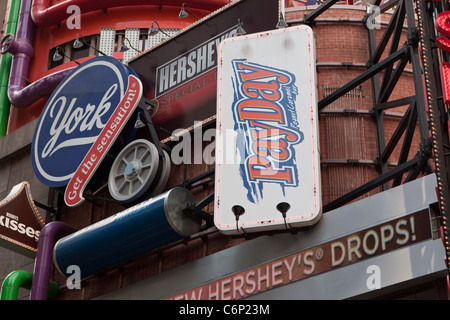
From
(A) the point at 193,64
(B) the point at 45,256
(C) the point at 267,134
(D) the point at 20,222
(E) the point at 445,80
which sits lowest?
(B) the point at 45,256

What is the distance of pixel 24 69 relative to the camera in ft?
110

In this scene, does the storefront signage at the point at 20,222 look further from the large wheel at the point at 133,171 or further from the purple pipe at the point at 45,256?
the large wheel at the point at 133,171

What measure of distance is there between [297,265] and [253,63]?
5.39 meters

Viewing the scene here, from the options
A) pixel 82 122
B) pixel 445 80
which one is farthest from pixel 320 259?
pixel 82 122

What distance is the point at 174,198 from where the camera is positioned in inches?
868

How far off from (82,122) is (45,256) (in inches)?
159

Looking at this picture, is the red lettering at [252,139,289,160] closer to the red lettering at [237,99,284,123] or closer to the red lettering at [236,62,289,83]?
the red lettering at [237,99,284,123]

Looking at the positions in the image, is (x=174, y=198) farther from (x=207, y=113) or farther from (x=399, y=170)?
(x=399, y=170)

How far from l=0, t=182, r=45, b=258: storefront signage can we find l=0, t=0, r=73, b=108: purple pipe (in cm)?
599

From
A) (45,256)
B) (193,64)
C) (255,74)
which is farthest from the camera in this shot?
(193,64)

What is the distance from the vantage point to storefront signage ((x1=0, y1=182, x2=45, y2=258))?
25375mm

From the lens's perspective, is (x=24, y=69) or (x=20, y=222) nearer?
(x=20, y=222)

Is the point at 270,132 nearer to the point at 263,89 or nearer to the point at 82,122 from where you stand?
the point at 263,89

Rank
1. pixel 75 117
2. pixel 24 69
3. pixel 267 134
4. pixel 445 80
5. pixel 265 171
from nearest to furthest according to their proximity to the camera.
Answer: pixel 445 80, pixel 265 171, pixel 267 134, pixel 75 117, pixel 24 69
